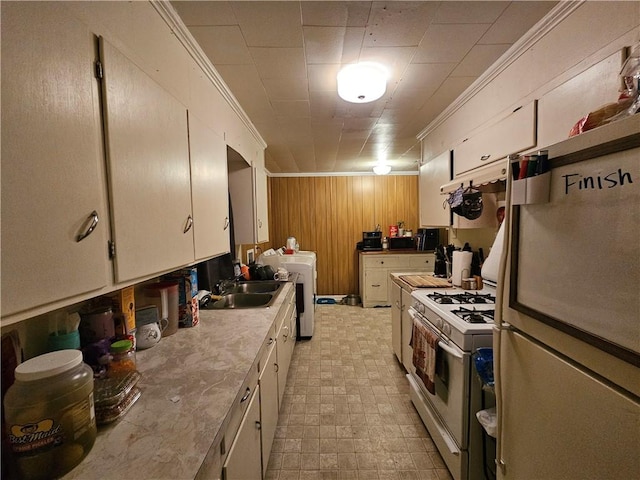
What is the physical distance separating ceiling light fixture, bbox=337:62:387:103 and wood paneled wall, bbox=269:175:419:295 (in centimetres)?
327

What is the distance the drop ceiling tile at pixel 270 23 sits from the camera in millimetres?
1198

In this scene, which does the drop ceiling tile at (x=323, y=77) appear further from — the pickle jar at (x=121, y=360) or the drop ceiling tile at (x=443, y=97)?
the pickle jar at (x=121, y=360)

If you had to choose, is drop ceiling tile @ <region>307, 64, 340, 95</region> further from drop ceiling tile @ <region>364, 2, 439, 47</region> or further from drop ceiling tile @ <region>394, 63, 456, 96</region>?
drop ceiling tile @ <region>394, 63, 456, 96</region>

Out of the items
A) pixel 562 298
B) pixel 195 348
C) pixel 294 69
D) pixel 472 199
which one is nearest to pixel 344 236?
pixel 472 199

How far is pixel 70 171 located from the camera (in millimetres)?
671

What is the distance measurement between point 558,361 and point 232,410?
97cm

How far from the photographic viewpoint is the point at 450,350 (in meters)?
1.42

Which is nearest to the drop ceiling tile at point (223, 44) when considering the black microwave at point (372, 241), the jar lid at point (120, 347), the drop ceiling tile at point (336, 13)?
the drop ceiling tile at point (336, 13)

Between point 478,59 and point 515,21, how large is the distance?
1.04ft

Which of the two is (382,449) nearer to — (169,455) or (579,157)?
(169,455)

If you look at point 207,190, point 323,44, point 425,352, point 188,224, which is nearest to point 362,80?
point 323,44

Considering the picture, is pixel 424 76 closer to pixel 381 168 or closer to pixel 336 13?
pixel 336 13

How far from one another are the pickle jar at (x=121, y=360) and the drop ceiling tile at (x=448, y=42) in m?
1.93

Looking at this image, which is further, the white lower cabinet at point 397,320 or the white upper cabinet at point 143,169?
the white lower cabinet at point 397,320
